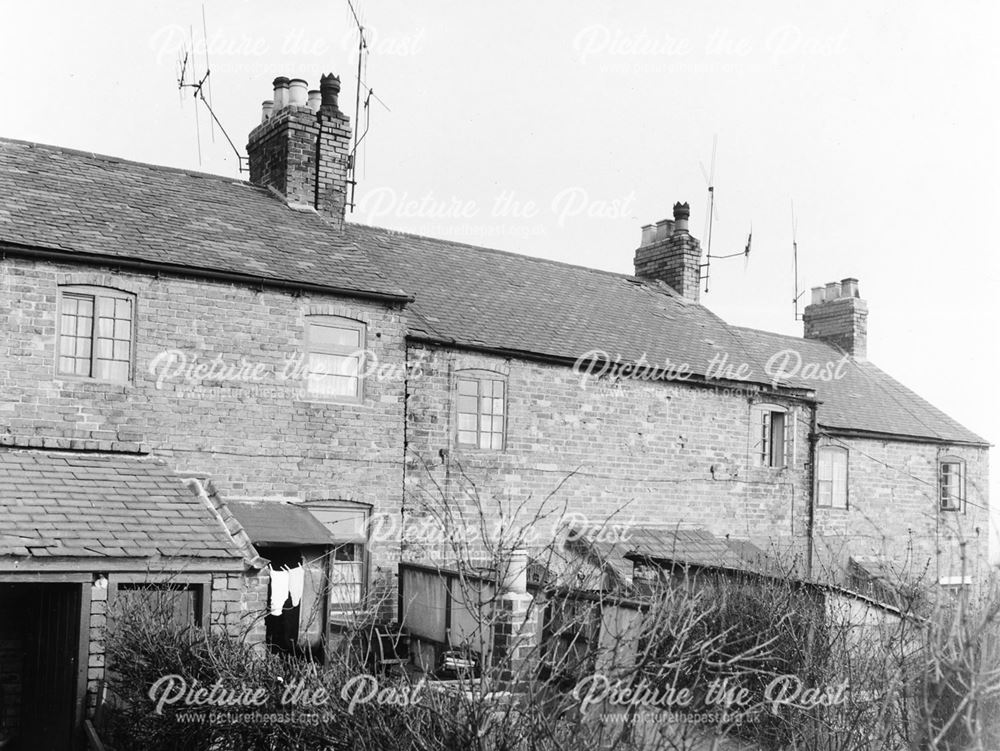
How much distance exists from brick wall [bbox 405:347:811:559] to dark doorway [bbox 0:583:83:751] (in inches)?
237

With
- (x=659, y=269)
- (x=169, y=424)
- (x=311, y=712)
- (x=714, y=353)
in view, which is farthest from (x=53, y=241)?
(x=659, y=269)

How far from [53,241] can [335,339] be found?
4.26 meters

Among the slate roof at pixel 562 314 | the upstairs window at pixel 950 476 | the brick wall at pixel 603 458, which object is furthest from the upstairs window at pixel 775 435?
the upstairs window at pixel 950 476

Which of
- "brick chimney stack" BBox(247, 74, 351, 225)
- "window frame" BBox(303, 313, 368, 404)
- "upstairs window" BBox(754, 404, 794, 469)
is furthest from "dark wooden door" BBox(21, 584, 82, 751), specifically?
"upstairs window" BBox(754, 404, 794, 469)

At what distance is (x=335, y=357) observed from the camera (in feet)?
51.0

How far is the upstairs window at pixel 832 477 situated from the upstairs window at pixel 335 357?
42.6 ft

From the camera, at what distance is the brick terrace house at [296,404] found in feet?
37.1

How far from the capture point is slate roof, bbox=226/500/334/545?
13484mm

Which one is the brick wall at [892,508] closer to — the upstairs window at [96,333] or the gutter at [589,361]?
the gutter at [589,361]

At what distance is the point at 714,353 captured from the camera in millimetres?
21641

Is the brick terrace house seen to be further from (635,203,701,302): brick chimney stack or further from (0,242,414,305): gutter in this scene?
(635,203,701,302): brick chimney stack

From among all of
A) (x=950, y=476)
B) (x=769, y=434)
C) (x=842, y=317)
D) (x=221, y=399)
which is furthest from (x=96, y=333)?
(x=842, y=317)

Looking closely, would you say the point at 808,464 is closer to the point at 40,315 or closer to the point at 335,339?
the point at 335,339

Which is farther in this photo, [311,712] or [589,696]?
[311,712]
